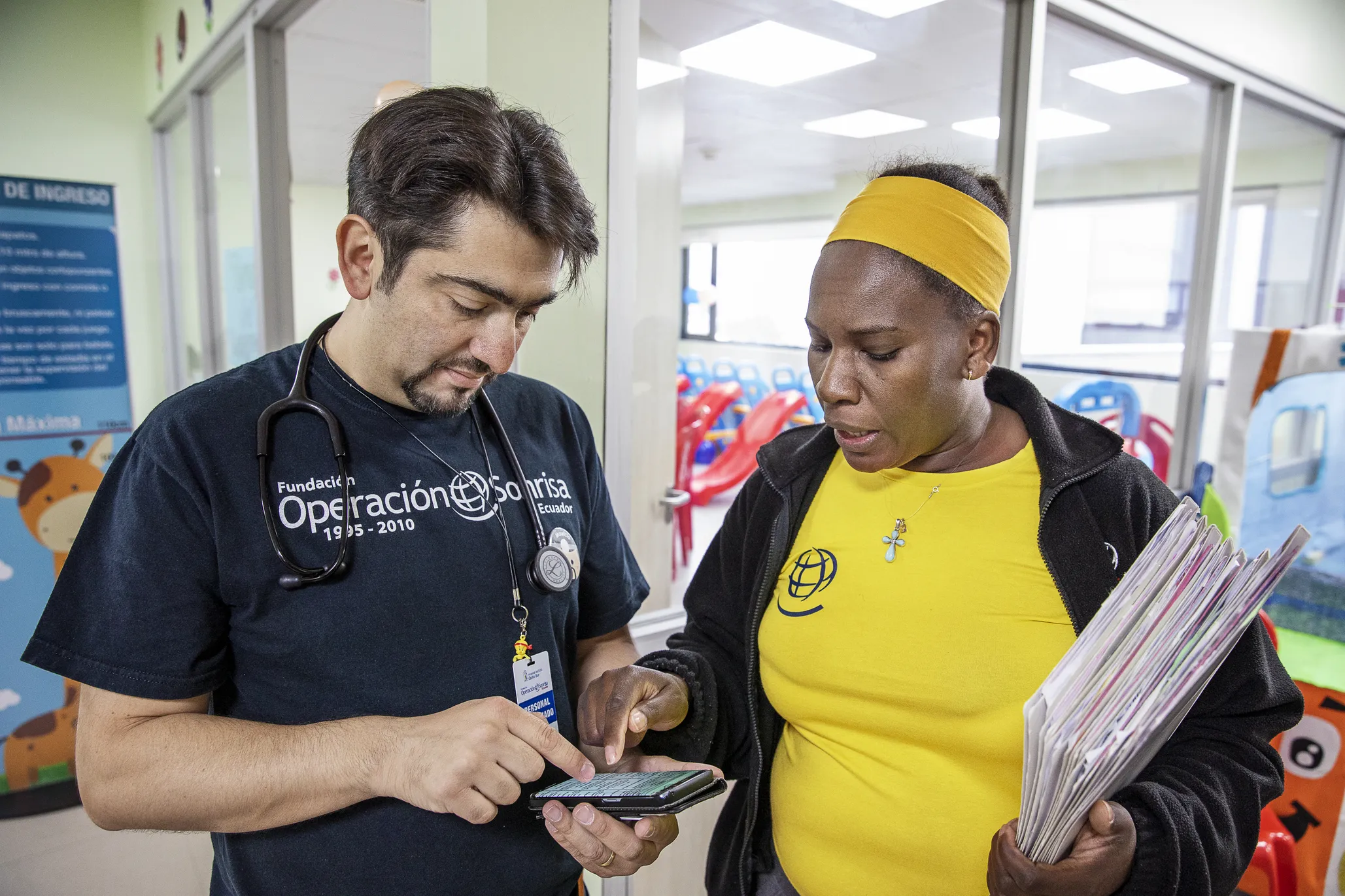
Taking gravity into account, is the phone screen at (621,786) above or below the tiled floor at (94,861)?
above

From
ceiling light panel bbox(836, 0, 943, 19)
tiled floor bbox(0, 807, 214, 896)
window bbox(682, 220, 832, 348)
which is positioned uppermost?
ceiling light panel bbox(836, 0, 943, 19)

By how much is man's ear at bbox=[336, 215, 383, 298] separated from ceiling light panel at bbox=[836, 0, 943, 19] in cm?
231

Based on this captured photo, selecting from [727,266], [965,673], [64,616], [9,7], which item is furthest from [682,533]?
[727,266]

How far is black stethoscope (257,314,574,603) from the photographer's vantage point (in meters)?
0.93

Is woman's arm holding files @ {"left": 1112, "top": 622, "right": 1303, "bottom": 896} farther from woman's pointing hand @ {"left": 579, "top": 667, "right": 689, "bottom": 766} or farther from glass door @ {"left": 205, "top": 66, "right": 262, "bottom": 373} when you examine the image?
glass door @ {"left": 205, "top": 66, "right": 262, "bottom": 373}

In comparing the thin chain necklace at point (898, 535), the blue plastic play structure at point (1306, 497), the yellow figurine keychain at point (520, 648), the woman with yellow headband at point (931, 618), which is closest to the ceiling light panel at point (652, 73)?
the woman with yellow headband at point (931, 618)

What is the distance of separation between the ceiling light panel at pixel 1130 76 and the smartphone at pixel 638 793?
2.85 m

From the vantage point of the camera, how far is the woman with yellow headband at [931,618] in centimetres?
100

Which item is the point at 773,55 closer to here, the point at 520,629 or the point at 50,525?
the point at 520,629

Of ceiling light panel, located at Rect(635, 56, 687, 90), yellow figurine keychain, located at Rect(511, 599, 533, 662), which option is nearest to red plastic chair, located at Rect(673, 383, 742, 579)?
ceiling light panel, located at Rect(635, 56, 687, 90)

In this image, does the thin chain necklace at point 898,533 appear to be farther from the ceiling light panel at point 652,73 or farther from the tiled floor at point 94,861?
the tiled floor at point 94,861

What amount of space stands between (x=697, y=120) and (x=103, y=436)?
3240 mm

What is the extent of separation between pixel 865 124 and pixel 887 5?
6.32ft

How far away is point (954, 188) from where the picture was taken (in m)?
1.13
